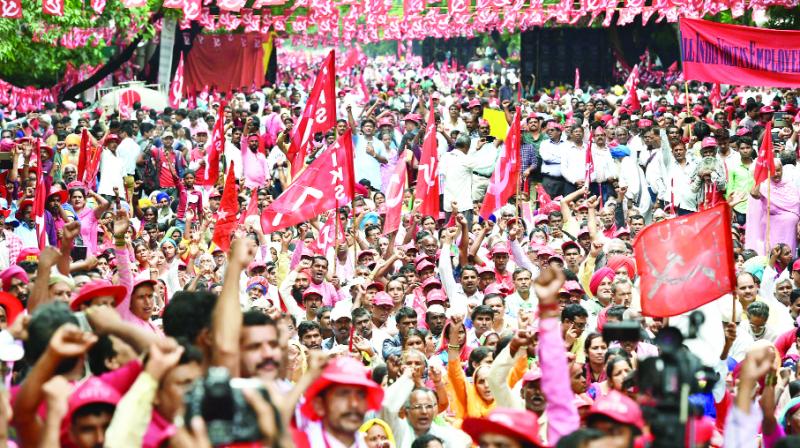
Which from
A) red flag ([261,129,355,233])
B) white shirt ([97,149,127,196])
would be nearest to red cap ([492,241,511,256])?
red flag ([261,129,355,233])

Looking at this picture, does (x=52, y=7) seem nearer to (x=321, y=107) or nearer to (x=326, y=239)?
(x=321, y=107)

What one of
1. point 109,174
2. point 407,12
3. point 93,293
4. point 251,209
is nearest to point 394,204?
point 251,209

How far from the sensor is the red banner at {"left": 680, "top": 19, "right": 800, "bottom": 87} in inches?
623

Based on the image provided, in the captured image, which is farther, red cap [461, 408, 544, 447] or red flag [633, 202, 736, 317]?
red flag [633, 202, 736, 317]

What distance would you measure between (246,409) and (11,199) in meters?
11.3

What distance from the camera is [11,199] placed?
1500 cm

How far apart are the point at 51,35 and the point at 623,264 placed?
18.2 m

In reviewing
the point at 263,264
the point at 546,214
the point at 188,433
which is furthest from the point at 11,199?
the point at 188,433

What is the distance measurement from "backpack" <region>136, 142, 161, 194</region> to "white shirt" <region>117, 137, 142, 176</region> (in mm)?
115

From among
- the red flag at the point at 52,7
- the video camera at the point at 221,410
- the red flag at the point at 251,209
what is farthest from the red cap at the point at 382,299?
the red flag at the point at 52,7

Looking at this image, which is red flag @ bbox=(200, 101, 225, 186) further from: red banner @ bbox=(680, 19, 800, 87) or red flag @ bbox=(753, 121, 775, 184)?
red flag @ bbox=(753, 121, 775, 184)

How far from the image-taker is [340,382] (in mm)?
5516

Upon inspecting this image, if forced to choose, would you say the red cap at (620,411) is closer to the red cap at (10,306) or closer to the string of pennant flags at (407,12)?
the red cap at (10,306)

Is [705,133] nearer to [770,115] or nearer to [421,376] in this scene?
[770,115]
